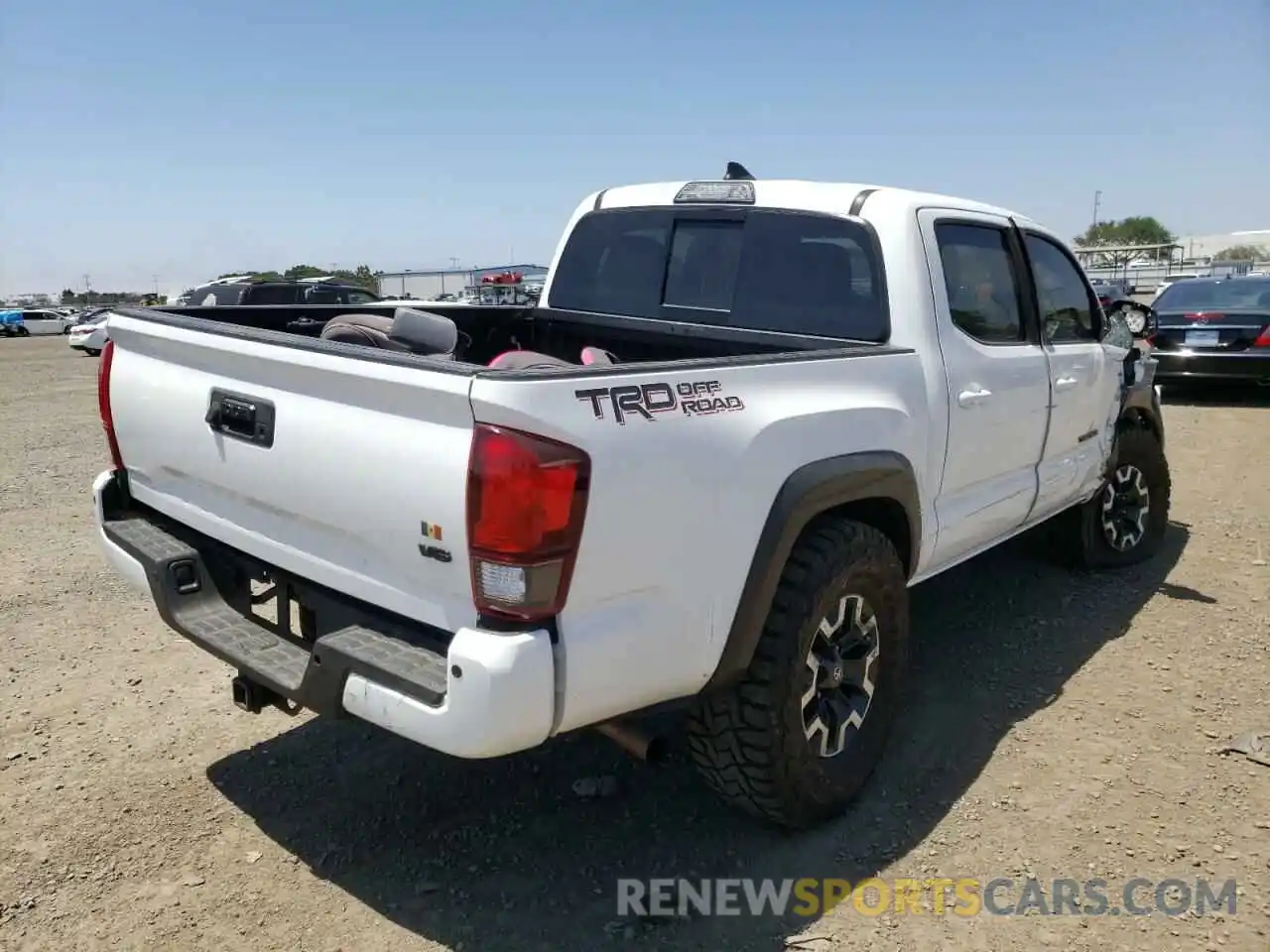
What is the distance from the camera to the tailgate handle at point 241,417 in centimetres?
265

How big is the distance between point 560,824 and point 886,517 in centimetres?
149

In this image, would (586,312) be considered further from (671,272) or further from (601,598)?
(601,598)

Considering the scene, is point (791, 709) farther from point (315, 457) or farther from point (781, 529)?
point (315, 457)

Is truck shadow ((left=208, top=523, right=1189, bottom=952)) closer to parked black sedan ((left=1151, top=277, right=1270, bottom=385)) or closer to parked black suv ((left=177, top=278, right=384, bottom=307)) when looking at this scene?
parked black sedan ((left=1151, top=277, right=1270, bottom=385))

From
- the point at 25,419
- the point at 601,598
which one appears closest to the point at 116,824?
the point at 601,598

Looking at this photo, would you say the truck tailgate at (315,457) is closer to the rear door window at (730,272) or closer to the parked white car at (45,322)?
the rear door window at (730,272)

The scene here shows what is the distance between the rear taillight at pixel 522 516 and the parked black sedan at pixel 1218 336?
35.1 feet

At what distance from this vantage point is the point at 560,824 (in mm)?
3145

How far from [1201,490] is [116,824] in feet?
25.0

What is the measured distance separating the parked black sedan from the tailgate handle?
1077cm

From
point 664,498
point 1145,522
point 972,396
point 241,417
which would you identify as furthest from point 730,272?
point 1145,522

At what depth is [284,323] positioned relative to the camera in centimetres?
417

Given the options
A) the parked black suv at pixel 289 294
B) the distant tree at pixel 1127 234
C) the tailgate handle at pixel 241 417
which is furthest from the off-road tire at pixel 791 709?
the distant tree at pixel 1127 234

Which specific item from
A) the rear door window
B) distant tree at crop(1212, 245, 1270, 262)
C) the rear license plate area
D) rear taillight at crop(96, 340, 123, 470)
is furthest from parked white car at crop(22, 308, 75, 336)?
distant tree at crop(1212, 245, 1270, 262)
